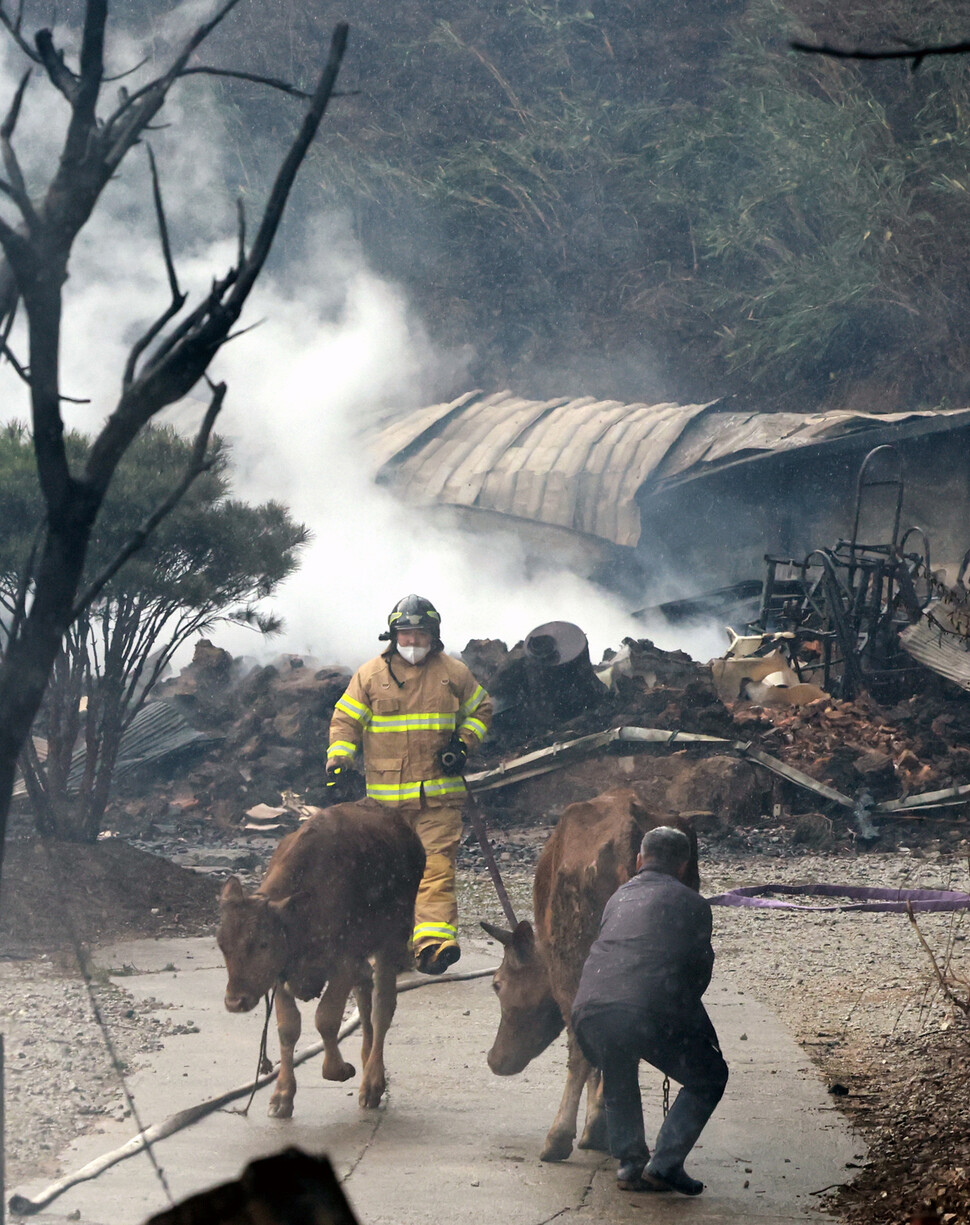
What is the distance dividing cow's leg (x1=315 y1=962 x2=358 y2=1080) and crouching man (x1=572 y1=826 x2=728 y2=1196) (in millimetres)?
1148

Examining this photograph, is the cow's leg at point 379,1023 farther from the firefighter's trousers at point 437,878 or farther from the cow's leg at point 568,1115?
the firefighter's trousers at point 437,878

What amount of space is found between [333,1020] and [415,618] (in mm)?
2650

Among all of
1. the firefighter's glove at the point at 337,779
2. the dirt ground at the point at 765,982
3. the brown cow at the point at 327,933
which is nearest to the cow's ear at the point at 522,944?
the brown cow at the point at 327,933

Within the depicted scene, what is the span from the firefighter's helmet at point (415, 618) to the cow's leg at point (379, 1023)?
2216 millimetres

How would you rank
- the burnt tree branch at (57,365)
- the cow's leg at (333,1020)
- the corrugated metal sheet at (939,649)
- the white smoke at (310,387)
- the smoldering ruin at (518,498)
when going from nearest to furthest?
the burnt tree branch at (57,365), the smoldering ruin at (518,498), the cow's leg at (333,1020), the corrugated metal sheet at (939,649), the white smoke at (310,387)

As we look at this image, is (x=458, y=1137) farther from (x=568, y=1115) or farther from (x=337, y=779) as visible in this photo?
(x=337, y=779)

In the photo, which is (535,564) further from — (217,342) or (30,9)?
(30,9)

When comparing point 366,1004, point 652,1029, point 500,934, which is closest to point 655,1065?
point 652,1029

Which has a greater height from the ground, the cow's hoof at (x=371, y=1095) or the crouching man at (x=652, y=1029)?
the crouching man at (x=652, y=1029)

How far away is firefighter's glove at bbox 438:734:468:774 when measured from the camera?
721 centimetres

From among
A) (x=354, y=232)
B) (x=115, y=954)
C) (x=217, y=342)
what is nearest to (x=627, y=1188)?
(x=217, y=342)

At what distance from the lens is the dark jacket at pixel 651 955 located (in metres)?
4.35

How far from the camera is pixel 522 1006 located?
4977mm

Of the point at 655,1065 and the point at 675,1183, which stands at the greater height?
the point at 655,1065
